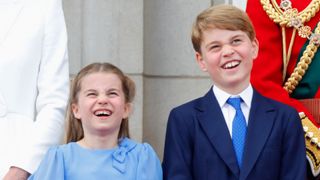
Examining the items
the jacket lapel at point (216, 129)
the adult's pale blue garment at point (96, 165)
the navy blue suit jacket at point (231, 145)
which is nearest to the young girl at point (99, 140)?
the adult's pale blue garment at point (96, 165)

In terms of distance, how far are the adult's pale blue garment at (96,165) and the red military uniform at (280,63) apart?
0.52 m

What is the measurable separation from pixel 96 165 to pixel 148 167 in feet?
0.61

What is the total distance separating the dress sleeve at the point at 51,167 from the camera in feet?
10.1

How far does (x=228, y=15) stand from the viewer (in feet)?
10.4

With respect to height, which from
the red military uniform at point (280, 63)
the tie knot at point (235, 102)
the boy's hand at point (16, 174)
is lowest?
the boy's hand at point (16, 174)

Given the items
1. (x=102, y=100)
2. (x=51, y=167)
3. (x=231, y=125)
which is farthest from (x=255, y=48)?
(x=51, y=167)

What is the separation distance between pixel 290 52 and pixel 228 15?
12.6 inches

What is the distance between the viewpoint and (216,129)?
3.07 m

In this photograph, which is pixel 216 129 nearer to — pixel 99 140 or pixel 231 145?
pixel 231 145

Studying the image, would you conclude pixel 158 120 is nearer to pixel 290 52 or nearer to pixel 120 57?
pixel 120 57

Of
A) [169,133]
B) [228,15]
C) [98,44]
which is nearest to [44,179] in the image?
[169,133]

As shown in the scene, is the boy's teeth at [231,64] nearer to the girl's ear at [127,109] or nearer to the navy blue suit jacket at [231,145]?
the navy blue suit jacket at [231,145]

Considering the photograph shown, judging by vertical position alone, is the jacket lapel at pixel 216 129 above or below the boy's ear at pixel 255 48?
below

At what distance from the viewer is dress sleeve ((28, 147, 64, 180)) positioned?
3.07 metres
